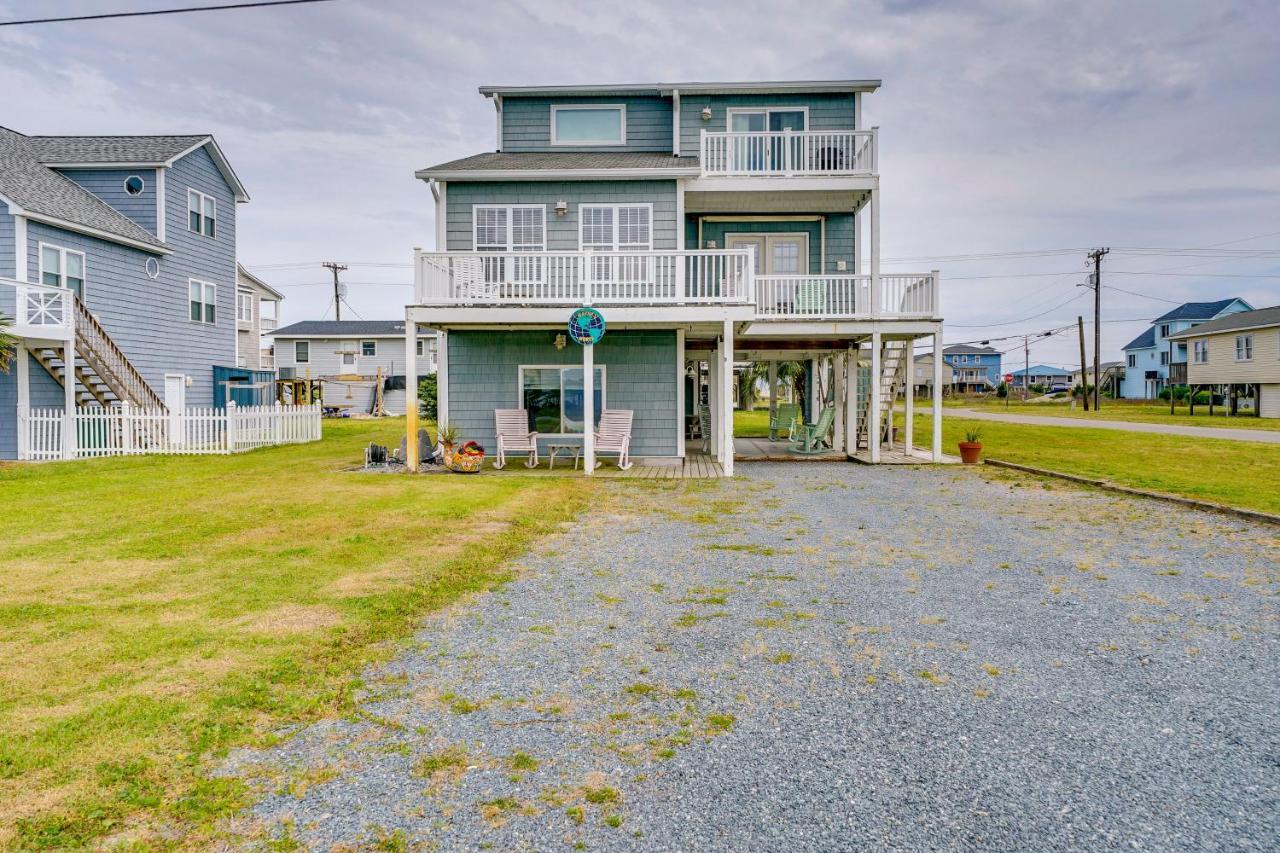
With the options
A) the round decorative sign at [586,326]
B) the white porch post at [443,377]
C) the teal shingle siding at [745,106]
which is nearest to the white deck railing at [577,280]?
the round decorative sign at [586,326]

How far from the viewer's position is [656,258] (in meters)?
15.0

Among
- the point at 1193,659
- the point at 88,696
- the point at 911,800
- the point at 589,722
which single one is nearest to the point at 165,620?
the point at 88,696

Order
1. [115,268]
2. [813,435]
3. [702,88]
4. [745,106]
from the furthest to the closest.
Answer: [115,268] → [745,106] → [702,88] → [813,435]

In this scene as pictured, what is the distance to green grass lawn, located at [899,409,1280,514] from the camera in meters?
10.6

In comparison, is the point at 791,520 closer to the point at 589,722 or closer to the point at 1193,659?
the point at 1193,659

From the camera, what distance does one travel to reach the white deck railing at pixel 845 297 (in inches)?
569

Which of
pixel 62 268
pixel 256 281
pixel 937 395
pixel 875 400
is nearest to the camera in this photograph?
pixel 937 395

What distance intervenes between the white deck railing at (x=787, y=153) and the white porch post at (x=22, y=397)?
583 inches

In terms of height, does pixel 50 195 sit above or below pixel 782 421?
above

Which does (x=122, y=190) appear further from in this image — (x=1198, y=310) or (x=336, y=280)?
(x=1198, y=310)

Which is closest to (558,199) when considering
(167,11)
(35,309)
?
(167,11)

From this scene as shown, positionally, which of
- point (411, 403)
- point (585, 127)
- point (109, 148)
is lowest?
point (411, 403)

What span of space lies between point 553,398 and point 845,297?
6.52 meters

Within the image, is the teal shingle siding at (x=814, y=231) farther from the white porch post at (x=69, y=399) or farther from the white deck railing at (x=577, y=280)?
the white porch post at (x=69, y=399)
